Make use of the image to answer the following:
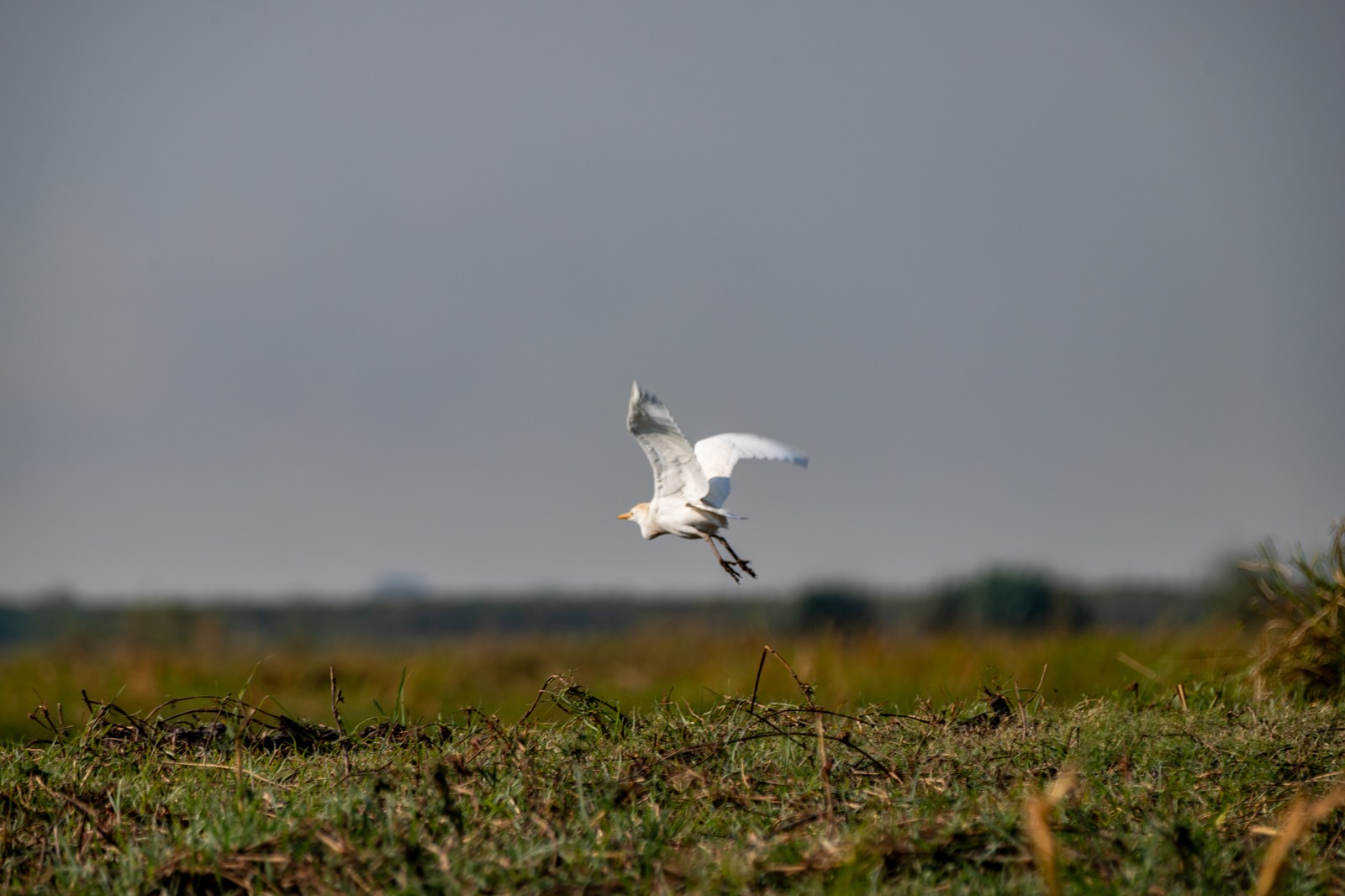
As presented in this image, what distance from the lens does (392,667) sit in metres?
18.9

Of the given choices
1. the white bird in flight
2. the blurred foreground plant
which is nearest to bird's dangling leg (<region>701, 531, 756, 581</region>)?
the white bird in flight

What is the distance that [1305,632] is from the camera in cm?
626

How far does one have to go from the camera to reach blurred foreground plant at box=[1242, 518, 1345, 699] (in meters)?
6.17

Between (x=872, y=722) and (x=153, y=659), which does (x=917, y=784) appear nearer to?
(x=872, y=722)

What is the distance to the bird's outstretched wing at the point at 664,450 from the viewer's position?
4246mm

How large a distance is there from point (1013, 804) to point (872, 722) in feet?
3.47

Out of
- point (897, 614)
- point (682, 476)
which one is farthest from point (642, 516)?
point (897, 614)

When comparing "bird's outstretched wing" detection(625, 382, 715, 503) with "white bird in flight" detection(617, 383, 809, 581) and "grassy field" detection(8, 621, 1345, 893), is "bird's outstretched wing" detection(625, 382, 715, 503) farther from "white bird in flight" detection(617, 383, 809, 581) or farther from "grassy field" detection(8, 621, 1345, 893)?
"grassy field" detection(8, 621, 1345, 893)

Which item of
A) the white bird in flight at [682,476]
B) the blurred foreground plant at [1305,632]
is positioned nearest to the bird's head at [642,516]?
the white bird in flight at [682,476]

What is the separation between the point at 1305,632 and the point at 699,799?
4228 millimetres

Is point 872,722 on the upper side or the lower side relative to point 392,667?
upper

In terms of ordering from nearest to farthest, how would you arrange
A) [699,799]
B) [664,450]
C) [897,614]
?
1. [699,799]
2. [664,450]
3. [897,614]

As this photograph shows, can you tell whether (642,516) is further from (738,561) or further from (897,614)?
(897,614)

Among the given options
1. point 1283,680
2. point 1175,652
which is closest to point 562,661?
point 1175,652
